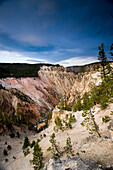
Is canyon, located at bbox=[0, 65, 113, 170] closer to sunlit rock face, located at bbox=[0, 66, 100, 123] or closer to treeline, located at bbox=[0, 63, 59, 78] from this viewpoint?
sunlit rock face, located at bbox=[0, 66, 100, 123]

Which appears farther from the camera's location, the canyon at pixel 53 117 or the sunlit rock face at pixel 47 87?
the sunlit rock face at pixel 47 87

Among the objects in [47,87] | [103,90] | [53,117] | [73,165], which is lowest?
[53,117]

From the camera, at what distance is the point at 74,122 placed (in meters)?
21.2

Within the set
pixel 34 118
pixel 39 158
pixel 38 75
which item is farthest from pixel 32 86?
pixel 39 158

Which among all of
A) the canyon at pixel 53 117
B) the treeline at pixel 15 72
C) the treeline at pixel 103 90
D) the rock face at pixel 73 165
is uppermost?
the treeline at pixel 15 72

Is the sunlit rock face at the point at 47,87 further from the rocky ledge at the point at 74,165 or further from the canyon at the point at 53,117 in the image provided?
the rocky ledge at the point at 74,165

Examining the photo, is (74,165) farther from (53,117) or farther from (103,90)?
(53,117)

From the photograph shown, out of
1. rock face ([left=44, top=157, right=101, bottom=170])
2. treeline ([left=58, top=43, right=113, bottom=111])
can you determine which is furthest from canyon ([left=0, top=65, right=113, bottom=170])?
treeline ([left=58, top=43, right=113, bottom=111])

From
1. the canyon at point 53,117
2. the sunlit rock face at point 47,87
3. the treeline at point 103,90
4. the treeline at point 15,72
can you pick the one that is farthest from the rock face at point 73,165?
the treeline at point 15,72

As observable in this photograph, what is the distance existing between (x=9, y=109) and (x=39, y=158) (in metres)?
38.4

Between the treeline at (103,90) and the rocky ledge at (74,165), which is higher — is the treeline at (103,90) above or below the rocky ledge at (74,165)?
above

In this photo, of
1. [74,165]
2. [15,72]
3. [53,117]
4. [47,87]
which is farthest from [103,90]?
[15,72]

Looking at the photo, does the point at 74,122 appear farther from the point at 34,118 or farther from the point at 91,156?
the point at 34,118

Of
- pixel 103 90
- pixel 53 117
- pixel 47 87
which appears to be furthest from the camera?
pixel 47 87
